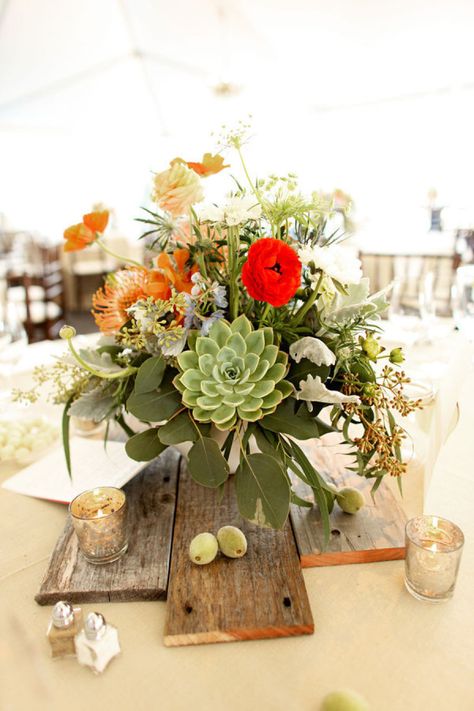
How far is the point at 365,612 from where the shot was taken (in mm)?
666

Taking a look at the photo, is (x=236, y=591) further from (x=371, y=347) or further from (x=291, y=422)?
(x=371, y=347)

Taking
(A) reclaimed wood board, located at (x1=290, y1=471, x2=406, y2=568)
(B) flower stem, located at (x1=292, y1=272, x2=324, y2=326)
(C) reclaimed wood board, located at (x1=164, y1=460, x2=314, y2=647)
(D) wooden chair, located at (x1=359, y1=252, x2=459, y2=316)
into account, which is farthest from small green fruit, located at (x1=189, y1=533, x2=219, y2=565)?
(D) wooden chair, located at (x1=359, y1=252, x2=459, y2=316)

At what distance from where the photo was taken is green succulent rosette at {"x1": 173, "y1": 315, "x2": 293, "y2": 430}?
693mm

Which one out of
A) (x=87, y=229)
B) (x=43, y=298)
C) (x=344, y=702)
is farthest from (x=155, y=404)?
(x=43, y=298)

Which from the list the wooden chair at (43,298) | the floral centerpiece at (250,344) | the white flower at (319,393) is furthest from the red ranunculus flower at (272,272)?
the wooden chair at (43,298)

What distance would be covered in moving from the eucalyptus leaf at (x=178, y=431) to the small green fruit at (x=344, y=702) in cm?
36

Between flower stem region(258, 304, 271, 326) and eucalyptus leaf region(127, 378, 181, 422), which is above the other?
flower stem region(258, 304, 271, 326)

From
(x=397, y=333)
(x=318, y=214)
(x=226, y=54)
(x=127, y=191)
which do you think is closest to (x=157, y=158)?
(x=127, y=191)

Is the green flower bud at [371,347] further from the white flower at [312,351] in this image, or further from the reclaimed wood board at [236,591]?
the reclaimed wood board at [236,591]

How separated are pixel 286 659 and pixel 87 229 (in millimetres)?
703

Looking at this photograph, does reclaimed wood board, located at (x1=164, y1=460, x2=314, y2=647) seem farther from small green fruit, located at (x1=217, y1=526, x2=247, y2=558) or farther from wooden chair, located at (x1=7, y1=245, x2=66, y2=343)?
wooden chair, located at (x1=7, y1=245, x2=66, y2=343)

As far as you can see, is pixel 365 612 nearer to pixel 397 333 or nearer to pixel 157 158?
pixel 397 333

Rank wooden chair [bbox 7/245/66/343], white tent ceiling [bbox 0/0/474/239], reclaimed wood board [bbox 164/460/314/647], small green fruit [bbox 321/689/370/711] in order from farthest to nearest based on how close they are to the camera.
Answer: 1. white tent ceiling [bbox 0/0/474/239]
2. wooden chair [bbox 7/245/66/343]
3. reclaimed wood board [bbox 164/460/314/647]
4. small green fruit [bbox 321/689/370/711]

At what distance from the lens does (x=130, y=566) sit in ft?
2.40
